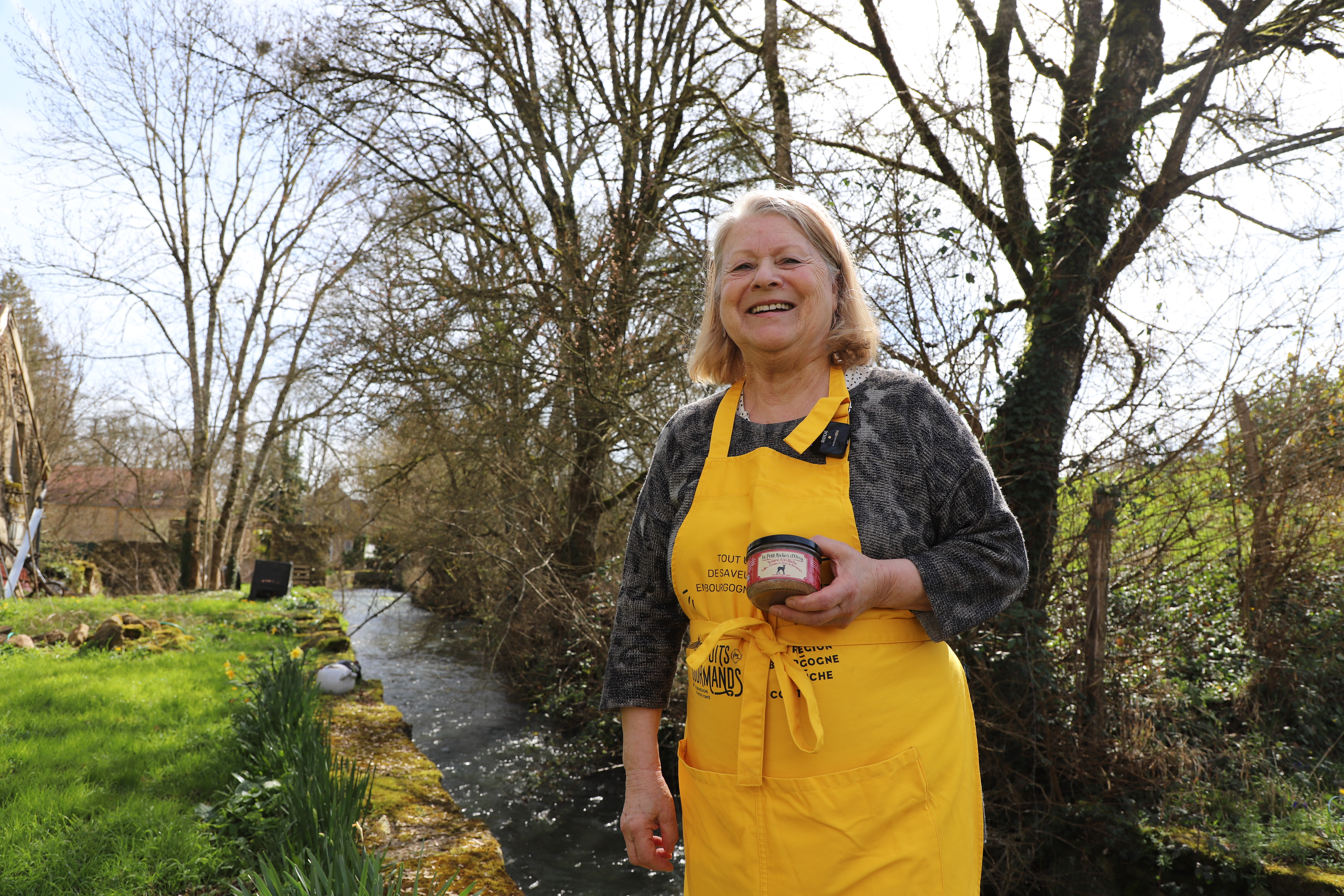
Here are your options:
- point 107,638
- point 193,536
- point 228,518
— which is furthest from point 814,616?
point 228,518

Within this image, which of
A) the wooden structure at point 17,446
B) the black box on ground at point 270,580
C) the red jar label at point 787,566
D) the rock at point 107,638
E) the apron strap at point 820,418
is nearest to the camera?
the red jar label at point 787,566

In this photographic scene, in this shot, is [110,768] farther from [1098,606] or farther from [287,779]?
[1098,606]

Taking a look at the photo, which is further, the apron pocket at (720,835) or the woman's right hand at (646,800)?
the woman's right hand at (646,800)

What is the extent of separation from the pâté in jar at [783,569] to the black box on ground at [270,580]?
1507cm

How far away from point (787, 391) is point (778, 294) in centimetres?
20

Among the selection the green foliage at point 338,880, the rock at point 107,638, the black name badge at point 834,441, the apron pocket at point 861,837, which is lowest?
the rock at point 107,638

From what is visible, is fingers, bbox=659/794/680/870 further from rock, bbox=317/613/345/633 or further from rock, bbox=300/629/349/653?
rock, bbox=317/613/345/633

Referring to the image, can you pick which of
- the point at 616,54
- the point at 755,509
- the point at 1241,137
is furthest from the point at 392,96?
the point at 755,509

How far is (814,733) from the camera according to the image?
4.24 ft

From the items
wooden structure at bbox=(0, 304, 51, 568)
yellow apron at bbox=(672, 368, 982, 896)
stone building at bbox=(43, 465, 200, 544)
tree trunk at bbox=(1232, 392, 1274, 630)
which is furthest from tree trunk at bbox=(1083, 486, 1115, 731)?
stone building at bbox=(43, 465, 200, 544)

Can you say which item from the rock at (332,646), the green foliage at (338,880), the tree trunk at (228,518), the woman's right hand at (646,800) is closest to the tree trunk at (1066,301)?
the woman's right hand at (646,800)

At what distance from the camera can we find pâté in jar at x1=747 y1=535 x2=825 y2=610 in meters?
1.21

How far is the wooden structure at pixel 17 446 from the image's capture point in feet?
42.5

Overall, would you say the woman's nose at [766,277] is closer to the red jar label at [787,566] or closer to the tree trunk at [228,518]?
the red jar label at [787,566]
